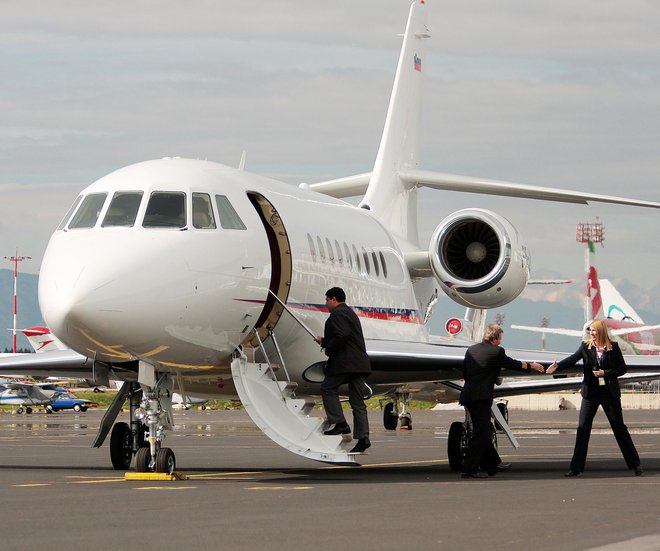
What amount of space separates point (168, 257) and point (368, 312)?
6.62m

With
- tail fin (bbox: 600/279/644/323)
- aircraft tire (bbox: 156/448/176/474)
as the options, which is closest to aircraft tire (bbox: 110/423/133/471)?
aircraft tire (bbox: 156/448/176/474)

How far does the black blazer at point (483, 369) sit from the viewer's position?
16812mm

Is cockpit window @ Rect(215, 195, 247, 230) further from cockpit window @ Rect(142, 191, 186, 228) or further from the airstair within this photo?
the airstair

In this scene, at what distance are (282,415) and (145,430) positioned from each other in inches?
82.7

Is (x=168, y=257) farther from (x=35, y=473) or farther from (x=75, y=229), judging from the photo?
(x=35, y=473)

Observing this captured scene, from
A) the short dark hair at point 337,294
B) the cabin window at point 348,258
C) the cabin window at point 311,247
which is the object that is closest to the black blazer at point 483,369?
the short dark hair at point 337,294

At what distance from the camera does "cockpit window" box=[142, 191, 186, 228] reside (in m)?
15.6

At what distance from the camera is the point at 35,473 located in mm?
17359

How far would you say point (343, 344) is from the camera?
16.5m

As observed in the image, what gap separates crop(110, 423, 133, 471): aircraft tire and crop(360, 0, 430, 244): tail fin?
8362 millimetres

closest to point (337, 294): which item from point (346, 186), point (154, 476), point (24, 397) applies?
point (154, 476)

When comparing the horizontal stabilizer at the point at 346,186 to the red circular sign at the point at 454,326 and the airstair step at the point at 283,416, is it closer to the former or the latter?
the airstair step at the point at 283,416

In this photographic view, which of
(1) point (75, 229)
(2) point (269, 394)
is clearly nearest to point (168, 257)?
(1) point (75, 229)

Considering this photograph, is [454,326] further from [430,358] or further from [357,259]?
[430,358]
